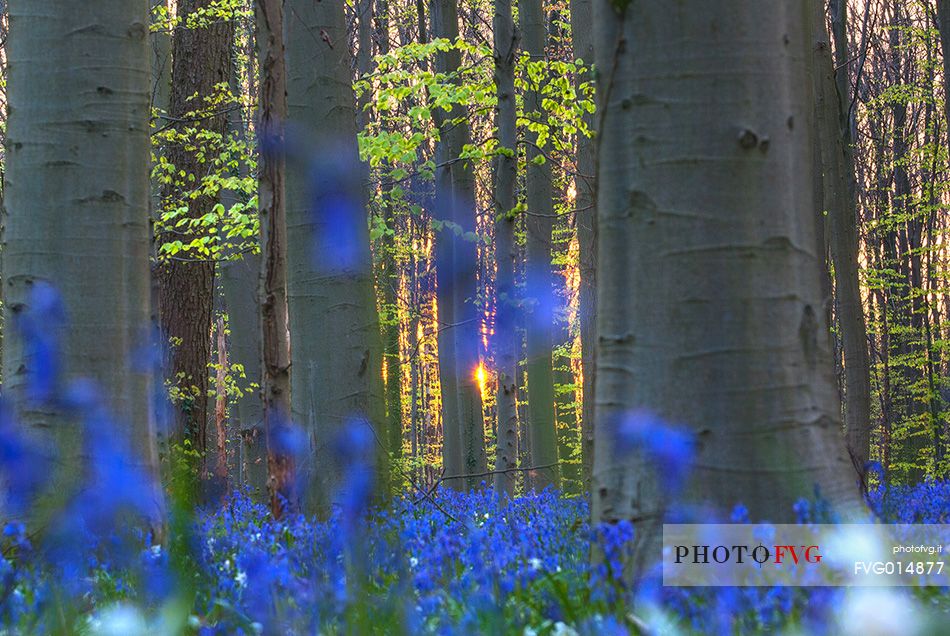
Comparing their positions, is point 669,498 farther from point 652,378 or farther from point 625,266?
point 625,266

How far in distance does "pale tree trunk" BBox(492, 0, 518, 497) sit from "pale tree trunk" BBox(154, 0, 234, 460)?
13.6 feet

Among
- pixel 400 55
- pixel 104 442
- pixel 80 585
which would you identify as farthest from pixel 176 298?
pixel 80 585

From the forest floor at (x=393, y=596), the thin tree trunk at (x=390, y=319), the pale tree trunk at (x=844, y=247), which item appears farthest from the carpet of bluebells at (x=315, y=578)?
the thin tree trunk at (x=390, y=319)

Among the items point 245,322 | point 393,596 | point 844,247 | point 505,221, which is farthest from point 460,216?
point 393,596

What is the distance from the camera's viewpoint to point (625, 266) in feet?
10.0

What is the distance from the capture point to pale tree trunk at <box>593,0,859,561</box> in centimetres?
286

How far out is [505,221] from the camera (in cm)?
1115

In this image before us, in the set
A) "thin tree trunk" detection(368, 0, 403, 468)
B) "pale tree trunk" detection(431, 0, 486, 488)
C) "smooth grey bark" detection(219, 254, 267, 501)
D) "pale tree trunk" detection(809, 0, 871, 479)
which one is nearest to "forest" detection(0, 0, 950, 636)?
"pale tree trunk" detection(809, 0, 871, 479)

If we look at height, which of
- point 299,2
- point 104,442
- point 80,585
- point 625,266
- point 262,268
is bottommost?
point 80,585

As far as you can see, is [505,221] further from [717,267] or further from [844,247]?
[717,267]

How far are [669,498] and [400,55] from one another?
9.85m

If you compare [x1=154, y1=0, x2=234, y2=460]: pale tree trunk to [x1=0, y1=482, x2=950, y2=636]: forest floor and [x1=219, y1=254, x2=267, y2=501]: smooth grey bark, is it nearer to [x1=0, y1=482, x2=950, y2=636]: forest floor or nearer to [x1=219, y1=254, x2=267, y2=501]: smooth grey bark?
[x1=219, y1=254, x2=267, y2=501]: smooth grey bark

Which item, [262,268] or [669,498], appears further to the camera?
[262,268]

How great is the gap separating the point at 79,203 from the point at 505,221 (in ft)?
23.8
